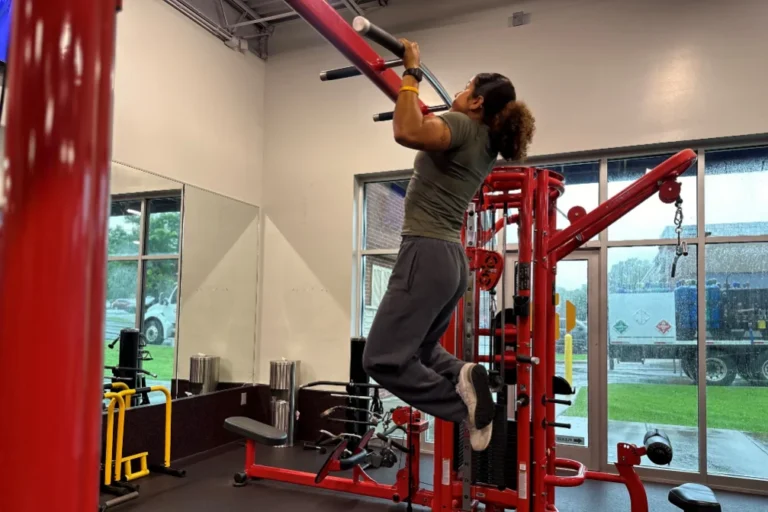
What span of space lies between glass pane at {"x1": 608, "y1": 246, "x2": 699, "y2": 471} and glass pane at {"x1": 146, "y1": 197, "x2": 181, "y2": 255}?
448 centimetres

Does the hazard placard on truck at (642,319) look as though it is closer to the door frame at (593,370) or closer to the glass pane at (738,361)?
the door frame at (593,370)

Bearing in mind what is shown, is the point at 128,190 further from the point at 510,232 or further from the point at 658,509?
the point at 658,509

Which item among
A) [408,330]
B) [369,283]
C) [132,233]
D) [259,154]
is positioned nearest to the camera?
[408,330]

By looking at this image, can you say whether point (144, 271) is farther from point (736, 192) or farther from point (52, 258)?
point (736, 192)

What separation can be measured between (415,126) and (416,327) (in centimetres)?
63

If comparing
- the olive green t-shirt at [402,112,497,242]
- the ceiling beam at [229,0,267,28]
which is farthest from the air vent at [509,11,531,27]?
the olive green t-shirt at [402,112,497,242]

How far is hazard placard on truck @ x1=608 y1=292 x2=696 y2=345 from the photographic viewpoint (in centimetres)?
501

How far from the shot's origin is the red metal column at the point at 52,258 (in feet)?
2.01

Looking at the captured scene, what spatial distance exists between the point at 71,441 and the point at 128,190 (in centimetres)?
489

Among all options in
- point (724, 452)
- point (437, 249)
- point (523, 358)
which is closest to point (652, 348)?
point (724, 452)

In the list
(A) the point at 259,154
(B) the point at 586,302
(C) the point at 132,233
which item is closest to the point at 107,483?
(C) the point at 132,233

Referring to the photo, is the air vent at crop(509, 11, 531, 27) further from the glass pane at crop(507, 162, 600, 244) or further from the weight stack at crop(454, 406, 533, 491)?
the weight stack at crop(454, 406, 533, 491)

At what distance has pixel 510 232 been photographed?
5.65 metres

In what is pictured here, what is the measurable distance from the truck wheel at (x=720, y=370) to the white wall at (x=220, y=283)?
16.1 feet
